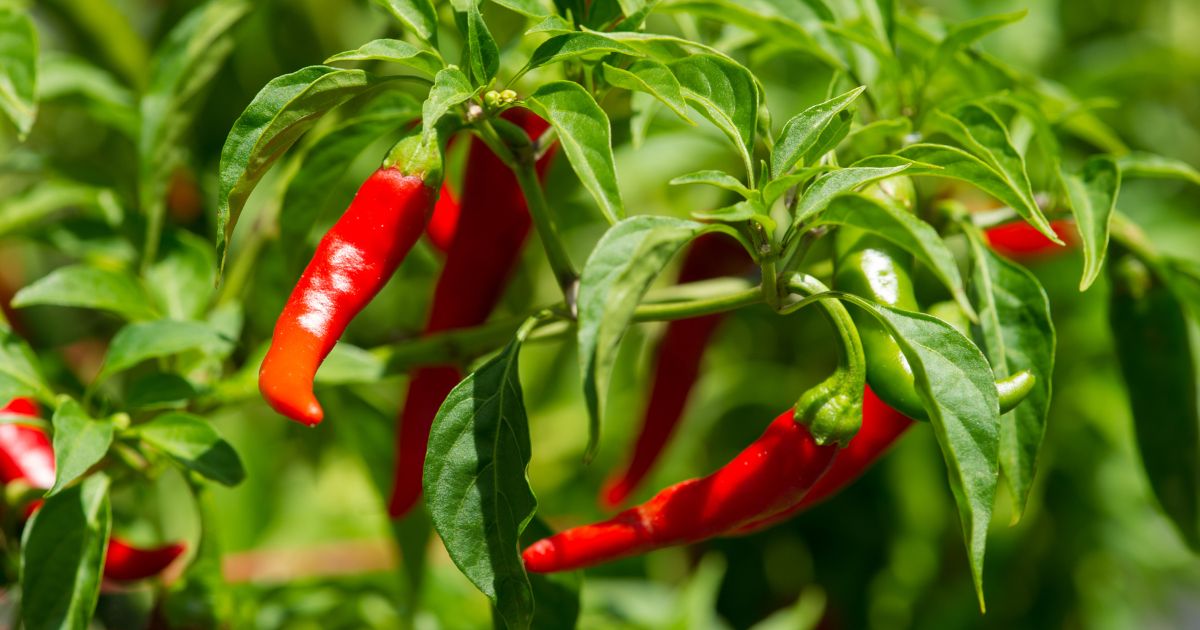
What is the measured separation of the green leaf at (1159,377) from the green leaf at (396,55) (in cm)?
90

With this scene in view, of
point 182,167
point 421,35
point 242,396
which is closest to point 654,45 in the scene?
point 421,35

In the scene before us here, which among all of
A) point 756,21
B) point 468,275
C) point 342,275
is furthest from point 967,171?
point 468,275

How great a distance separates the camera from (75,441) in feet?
3.82

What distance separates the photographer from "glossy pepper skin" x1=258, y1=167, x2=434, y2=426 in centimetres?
102

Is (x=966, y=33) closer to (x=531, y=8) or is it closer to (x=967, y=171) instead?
(x=967, y=171)

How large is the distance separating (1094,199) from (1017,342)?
180 millimetres

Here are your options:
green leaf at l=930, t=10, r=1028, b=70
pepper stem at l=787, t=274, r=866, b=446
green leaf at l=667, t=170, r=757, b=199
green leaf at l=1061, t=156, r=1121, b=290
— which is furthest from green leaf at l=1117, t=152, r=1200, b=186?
green leaf at l=667, t=170, r=757, b=199

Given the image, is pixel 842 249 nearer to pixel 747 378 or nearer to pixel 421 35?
pixel 421 35

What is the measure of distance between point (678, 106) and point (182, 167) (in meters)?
1.24

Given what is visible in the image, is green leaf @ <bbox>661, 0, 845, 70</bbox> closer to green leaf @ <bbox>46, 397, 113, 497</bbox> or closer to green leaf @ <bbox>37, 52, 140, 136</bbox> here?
green leaf @ <bbox>46, 397, 113, 497</bbox>

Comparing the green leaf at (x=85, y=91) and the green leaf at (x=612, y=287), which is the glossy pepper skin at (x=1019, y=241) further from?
the green leaf at (x=85, y=91)

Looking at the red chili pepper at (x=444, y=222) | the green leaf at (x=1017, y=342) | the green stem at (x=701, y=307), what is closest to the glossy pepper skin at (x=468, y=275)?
the red chili pepper at (x=444, y=222)

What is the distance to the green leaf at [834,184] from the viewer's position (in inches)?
38.6

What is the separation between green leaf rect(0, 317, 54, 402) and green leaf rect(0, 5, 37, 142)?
22 cm
